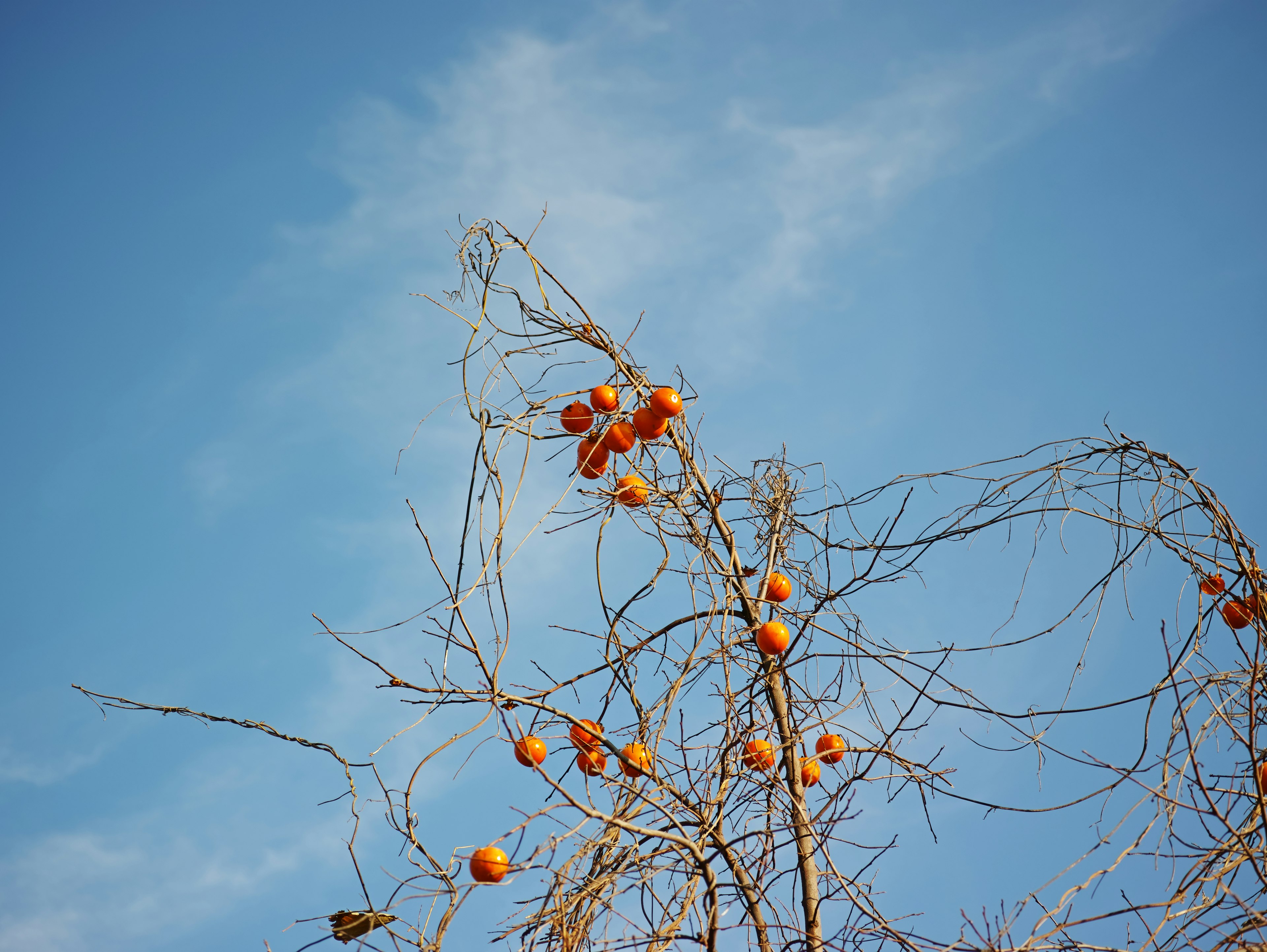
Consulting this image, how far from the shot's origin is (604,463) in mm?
2922

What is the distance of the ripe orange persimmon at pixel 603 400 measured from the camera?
2895mm

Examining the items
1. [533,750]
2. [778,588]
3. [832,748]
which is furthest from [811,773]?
[533,750]

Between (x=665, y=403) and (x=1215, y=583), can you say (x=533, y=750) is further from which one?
(x=1215, y=583)

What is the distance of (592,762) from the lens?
8.78ft

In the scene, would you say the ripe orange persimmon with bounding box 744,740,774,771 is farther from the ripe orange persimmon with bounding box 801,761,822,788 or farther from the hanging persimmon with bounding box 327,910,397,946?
the hanging persimmon with bounding box 327,910,397,946

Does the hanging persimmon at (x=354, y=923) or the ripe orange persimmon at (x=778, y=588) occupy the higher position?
the ripe orange persimmon at (x=778, y=588)

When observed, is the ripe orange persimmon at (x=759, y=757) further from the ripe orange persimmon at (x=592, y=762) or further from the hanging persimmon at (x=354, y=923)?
the hanging persimmon at (x=354, y=923)

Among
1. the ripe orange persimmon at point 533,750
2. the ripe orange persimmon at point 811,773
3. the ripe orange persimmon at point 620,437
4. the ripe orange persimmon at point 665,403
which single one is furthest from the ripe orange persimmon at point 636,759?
the ripe orange persimmon at point 665,403

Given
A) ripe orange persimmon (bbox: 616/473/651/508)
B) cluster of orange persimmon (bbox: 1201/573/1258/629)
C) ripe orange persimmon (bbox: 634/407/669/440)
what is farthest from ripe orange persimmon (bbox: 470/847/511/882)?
cluster of orange persimmon (bbox: 1201/573/1258/629)

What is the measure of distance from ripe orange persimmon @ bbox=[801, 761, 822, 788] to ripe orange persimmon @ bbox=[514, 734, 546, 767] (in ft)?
2.73

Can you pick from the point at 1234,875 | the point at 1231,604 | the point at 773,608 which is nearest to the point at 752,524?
the point at 773,608

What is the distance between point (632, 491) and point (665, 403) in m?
0.30

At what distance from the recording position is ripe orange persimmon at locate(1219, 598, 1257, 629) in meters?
2.69

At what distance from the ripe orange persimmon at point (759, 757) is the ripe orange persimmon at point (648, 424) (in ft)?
3.38
